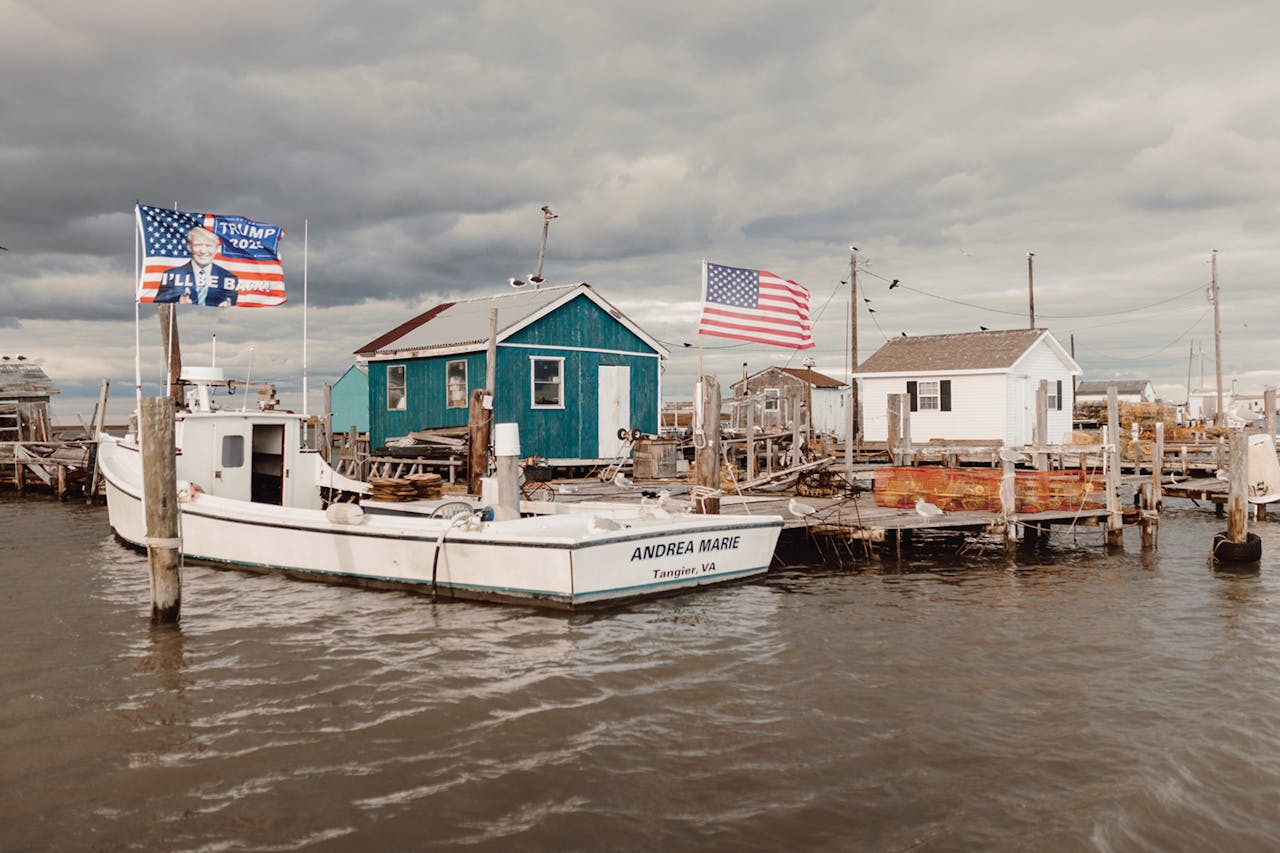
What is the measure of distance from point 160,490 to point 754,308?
956 cm

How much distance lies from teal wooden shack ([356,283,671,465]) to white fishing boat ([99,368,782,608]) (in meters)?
8.12

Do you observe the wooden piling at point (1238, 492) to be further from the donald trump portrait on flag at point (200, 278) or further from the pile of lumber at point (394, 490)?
the donald trump portrait on flag at point (200, 278)

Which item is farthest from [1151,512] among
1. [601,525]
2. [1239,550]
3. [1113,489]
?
[601,525]

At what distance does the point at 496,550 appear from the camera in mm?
12445

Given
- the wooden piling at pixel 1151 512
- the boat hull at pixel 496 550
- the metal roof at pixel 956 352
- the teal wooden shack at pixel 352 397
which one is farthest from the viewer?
the teal wooden shack at pixel 352 397

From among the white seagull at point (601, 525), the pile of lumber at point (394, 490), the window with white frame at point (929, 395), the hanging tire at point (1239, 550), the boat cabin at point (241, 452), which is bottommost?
the hanging tire at point (1239, 550)

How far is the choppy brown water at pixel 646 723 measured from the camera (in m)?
6.30

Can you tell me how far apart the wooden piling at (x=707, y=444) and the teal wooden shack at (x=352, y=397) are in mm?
33834

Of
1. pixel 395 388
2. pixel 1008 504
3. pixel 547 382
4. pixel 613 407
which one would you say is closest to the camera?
pixel 1008 504

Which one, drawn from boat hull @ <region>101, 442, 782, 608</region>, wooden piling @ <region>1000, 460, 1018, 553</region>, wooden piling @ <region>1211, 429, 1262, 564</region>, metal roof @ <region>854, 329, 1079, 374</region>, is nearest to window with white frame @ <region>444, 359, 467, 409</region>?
boat hull @ <region>101, 442, 782, 608</region>

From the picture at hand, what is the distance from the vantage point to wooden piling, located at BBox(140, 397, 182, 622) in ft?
36.6

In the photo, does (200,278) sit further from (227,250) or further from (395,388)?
(395,388)

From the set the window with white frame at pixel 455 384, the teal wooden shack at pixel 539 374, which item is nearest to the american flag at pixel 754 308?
the teal wooden shack at pixel 539 374

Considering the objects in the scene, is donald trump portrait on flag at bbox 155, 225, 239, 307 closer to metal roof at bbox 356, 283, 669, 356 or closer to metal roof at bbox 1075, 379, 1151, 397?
metal roof at bbox 356, 283, 669, 356
